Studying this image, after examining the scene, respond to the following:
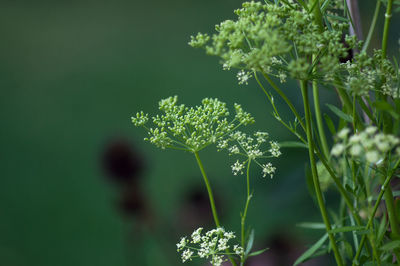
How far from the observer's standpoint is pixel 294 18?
0.43m

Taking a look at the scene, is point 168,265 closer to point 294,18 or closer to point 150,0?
point 150,0

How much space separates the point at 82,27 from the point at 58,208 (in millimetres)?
621

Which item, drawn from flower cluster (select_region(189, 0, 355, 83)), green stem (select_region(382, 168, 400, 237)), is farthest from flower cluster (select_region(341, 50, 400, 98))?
green stem (select_region(382, 168, 400, 237))

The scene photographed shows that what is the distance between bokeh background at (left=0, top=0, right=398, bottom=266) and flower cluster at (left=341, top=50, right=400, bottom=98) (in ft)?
2.94

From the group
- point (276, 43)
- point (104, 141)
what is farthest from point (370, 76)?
point (104, 141)

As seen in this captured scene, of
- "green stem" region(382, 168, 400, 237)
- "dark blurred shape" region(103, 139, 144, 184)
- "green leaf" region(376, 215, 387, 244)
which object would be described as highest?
"dark blurred shape" region(103, 139, 144, 184)

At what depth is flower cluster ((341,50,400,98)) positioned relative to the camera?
1.34 feet

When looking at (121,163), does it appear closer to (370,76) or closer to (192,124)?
(192,124)

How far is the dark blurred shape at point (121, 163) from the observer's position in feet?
4.36

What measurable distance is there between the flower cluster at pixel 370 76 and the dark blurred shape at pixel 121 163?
958 mm

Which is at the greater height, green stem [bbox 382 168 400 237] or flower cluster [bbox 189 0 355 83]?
flower cluster [bbox 189 0 355 83]

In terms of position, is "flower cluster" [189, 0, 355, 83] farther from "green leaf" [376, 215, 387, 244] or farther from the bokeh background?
the bokeh background

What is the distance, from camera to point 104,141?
146 centimetres

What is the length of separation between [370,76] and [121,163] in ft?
3.31
